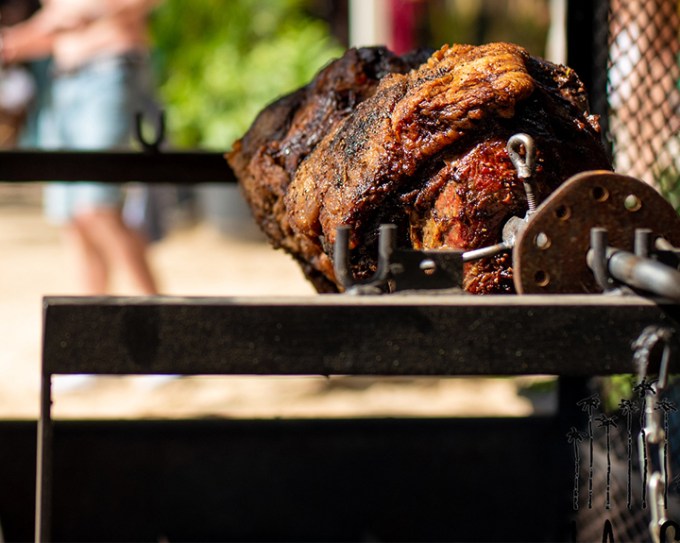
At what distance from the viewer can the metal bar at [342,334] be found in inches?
42.5

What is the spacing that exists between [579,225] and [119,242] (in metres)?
3.91

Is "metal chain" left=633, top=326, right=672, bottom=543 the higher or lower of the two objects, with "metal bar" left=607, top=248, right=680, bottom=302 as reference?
lower

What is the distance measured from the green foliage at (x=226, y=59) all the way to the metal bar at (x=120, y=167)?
18.4 ft

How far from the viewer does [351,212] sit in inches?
63.6

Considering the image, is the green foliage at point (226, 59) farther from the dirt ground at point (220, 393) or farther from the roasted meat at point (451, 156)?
the roasted meat at point (451, 156)

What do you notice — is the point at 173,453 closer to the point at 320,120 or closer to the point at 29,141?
the point at 320,120

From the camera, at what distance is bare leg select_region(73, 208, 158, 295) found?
4844 millimetres

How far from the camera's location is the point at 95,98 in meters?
5.03

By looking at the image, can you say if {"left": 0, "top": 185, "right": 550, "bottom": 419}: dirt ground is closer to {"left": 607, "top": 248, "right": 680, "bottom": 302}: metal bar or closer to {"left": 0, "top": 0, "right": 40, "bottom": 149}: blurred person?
{"left": 607, "top": 248, "right": 680, "bottom": 302}: metal bar

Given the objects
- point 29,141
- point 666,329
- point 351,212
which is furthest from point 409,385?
point 29,141

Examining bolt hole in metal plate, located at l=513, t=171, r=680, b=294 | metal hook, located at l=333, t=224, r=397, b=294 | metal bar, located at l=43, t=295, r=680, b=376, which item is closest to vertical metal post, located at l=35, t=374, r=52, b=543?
metal bar, located at l=43, t=295, r=680, b=376

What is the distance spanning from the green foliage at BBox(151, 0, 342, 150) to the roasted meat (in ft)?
21.1

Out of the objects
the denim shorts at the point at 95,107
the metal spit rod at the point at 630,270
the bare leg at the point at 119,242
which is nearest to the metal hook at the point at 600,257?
the metal spit rod at the point at 630,270

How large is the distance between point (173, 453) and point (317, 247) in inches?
39.1
